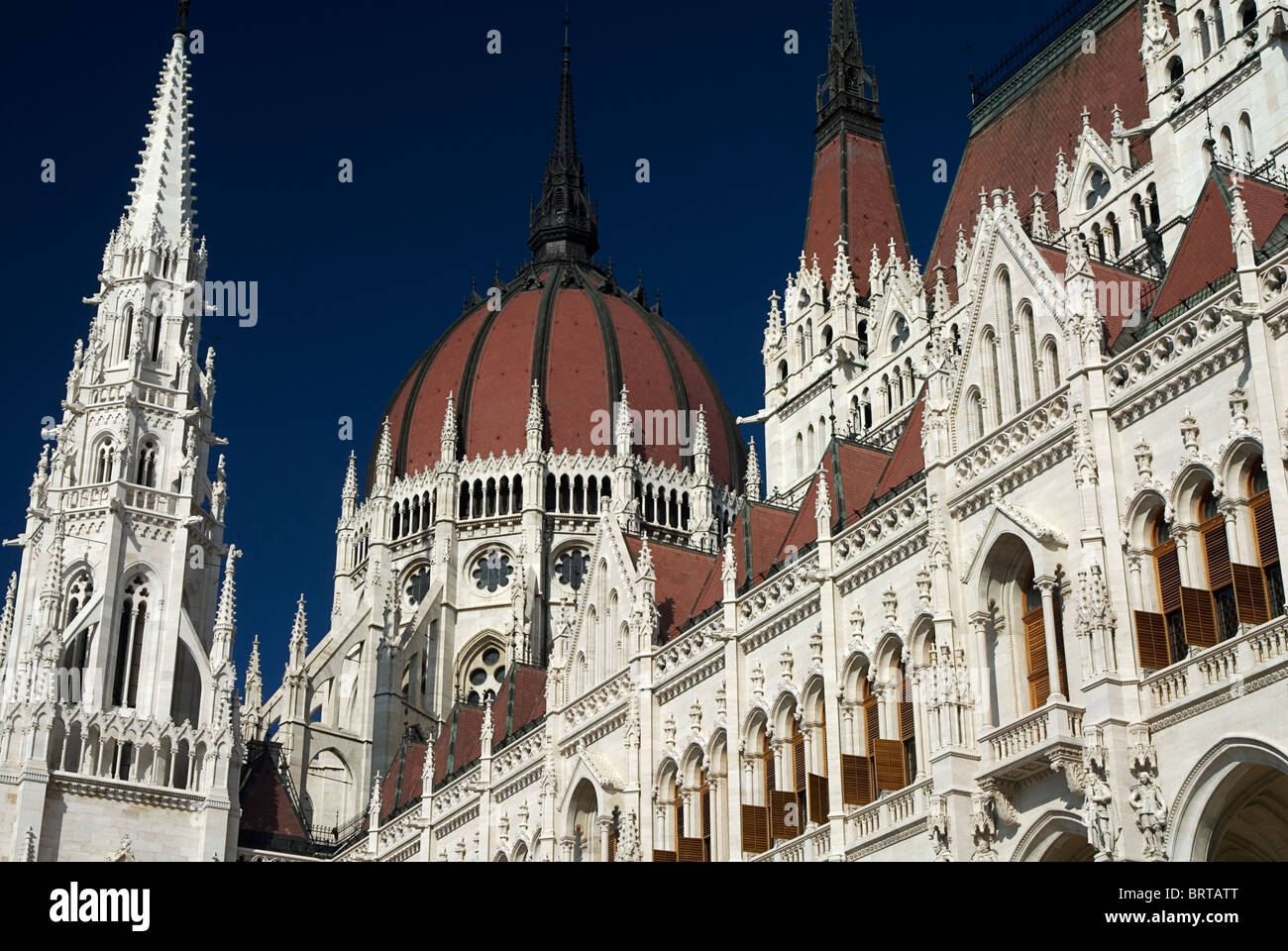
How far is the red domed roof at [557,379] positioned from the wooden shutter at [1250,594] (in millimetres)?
51954

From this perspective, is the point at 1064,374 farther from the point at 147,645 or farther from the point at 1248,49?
the point at 147,645

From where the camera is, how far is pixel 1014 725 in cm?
3309

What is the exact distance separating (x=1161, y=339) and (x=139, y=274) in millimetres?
40666

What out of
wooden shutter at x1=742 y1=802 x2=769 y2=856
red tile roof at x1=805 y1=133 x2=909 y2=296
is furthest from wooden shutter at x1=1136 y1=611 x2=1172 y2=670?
red tile roof at x1=805 y1=133 x2=909 y2=296

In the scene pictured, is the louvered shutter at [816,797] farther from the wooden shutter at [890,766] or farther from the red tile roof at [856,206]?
the red tile roof at [856,206]

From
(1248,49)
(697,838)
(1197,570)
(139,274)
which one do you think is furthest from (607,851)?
(139,274)

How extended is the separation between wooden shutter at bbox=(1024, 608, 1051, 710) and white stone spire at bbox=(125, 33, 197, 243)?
39.7 meters

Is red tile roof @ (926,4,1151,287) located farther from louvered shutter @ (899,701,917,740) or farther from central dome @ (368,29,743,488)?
central dome @ (368,29,743,488)

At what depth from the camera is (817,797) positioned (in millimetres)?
39312

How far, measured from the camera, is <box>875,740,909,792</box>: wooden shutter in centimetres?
3694

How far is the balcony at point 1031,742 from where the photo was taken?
31.6 m

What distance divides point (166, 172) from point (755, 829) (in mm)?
36186

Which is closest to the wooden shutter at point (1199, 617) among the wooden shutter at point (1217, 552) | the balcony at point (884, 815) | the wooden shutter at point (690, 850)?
the wooden shutter at point (1217, 552)

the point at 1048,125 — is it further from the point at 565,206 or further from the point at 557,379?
the point at 565,206
